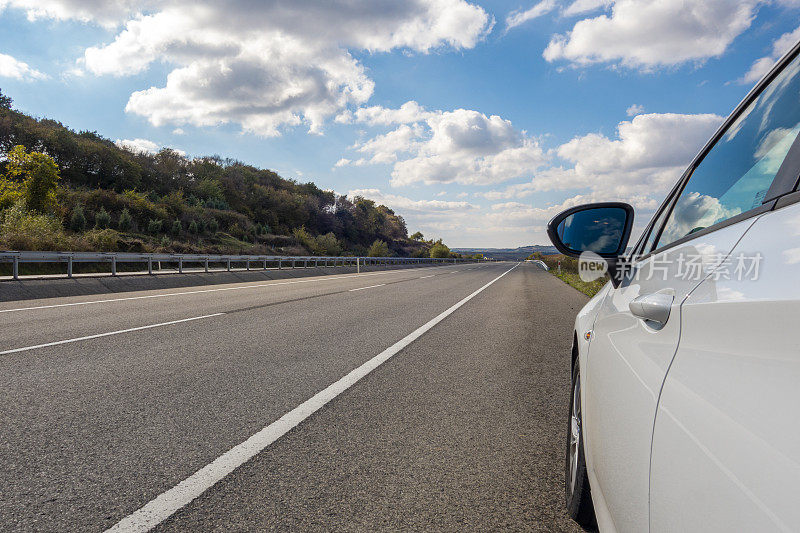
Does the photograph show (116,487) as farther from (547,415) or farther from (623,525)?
(547,415)

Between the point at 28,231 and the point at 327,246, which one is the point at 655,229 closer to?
the point at 28,231

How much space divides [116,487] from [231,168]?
73.6 meters

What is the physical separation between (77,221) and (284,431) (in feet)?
114

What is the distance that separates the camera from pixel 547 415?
4047mm

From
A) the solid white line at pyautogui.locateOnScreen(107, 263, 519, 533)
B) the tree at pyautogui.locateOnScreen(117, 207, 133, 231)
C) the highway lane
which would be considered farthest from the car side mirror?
the tree at pyautogui.locateOnScreen(117, 207, 133, 231)

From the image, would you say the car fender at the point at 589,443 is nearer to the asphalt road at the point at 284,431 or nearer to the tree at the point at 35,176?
the asphalt road at the point at 284,431

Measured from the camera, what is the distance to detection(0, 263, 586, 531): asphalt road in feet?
8.13

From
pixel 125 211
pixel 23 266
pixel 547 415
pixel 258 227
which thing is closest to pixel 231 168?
pixel 258 227

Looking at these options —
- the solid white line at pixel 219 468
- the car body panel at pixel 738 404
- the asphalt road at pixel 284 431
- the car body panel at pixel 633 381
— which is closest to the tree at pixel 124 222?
the asphalt road at pixel 284 431

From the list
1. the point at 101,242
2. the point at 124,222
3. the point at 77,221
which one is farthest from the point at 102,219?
the point at 101,242

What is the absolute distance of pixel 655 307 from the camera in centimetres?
137

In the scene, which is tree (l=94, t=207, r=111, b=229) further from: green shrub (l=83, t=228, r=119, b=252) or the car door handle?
the car door handle

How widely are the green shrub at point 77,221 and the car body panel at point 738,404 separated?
37.1m

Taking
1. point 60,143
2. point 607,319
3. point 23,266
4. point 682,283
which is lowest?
point 23,266
